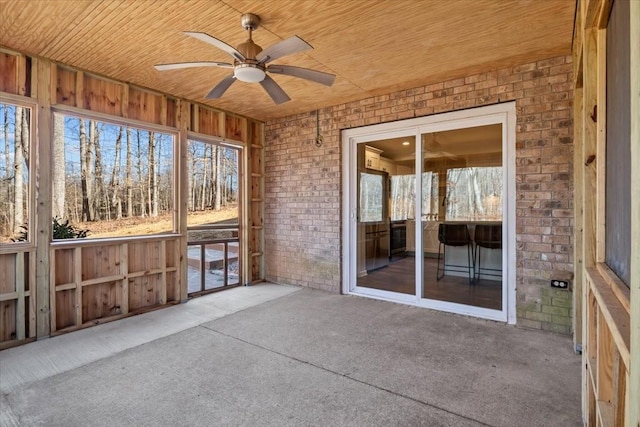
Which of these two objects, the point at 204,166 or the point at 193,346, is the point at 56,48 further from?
the point at 193,346

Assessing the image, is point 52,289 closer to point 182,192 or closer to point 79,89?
point 182,192

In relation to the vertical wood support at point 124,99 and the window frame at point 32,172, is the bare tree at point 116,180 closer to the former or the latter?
the vertical wood support at point 124,99

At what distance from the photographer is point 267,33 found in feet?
9.59

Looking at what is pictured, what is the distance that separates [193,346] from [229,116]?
3.60 m

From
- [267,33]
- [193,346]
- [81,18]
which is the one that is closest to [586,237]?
[267,33]

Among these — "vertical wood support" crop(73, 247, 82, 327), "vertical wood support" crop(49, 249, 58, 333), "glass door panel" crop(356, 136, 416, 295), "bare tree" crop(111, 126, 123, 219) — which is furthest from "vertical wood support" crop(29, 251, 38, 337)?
"glass door panel" crop(356, 136, 416, 295)

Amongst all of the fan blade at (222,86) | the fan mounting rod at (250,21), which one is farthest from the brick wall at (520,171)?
the fan mounting rod at (250,21)

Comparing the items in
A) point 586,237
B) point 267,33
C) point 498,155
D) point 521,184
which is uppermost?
point 267,33

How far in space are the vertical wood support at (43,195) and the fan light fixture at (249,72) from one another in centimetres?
228

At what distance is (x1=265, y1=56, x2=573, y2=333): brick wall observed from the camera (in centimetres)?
336

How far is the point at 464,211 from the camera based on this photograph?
4340mm

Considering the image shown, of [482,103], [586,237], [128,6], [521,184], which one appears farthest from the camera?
[482,103]

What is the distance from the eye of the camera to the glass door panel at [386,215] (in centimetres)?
462

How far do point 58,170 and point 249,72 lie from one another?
8.52 feet
